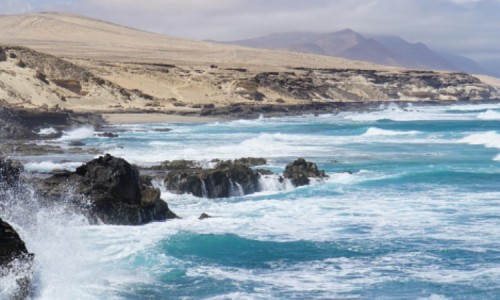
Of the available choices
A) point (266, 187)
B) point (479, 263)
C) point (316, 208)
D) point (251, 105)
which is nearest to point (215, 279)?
point (479, 263)

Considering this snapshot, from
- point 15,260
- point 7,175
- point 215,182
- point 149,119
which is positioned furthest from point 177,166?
point 149,119

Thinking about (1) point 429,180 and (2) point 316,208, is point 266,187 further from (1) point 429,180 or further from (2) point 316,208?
(1) point 429,180

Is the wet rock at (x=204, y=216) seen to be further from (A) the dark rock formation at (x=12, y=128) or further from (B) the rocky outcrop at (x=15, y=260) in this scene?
(A) the dark rock formation at (x=12, y=128)

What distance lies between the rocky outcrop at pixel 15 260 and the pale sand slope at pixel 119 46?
90.7 m

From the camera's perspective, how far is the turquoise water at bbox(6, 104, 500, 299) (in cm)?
1284

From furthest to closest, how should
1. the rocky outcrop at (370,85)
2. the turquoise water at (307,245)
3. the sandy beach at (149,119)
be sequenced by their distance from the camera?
the rocky outcrop at (370,85) < the sandy beach at (149,119) < the turquoise water at (307,245)

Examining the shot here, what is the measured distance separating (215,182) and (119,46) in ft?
370

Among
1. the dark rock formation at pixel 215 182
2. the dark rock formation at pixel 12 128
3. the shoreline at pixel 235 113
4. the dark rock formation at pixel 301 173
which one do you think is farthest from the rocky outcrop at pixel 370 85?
the dark rock formation at pixel 215 182

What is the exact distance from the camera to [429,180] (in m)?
26.2

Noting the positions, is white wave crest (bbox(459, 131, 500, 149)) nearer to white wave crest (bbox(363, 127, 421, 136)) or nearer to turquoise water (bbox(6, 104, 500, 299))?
white wave crest (bbox(363, 127, 421, 136))

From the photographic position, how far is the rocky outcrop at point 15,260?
10.4 m

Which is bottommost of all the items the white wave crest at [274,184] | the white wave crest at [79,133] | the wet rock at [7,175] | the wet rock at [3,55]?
the white wave crest at [79,133]

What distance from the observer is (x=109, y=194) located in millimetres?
17531

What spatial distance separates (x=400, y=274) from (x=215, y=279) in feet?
10.3
